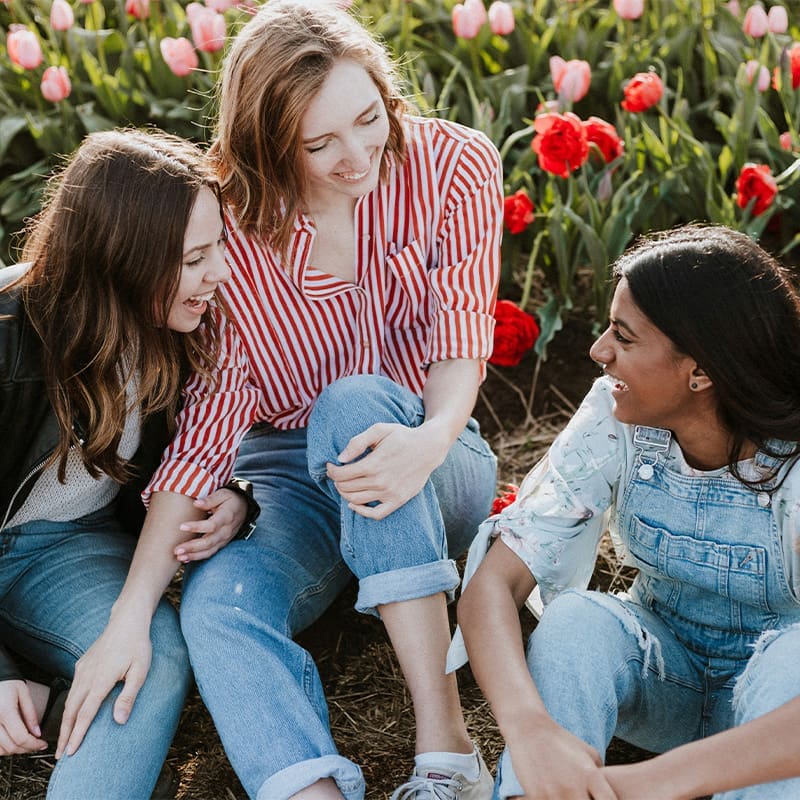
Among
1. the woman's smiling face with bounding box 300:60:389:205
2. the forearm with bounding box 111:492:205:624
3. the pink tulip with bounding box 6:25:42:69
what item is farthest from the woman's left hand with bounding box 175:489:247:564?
the pink tulip with bounding box 6:25:42:69

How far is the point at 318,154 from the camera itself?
2.05 m

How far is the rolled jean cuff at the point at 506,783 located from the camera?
1.61 meters

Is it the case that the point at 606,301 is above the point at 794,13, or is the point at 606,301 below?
below

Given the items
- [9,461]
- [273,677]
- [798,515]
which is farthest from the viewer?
[9,461]

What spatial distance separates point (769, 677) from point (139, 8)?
2.94 m

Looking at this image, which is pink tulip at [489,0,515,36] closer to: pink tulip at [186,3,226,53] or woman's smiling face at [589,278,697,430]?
pink tulip at [186,3,226,53]

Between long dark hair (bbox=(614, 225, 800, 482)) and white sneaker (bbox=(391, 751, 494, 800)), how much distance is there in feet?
2.31

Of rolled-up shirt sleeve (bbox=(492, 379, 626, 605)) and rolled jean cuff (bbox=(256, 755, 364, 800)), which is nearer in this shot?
rolled jean cuff (bbox=(256, 755, 364, 800))

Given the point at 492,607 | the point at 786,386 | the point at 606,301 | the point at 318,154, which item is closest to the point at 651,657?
the point at 492,607

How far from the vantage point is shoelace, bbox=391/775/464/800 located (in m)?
1.81

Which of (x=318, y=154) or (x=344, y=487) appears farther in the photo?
(x=318, y=154)

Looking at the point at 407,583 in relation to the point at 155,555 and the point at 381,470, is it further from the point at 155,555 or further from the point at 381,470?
the point at 155,555

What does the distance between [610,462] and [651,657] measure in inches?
12.1

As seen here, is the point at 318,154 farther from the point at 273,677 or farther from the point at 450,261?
the point at 273,677
